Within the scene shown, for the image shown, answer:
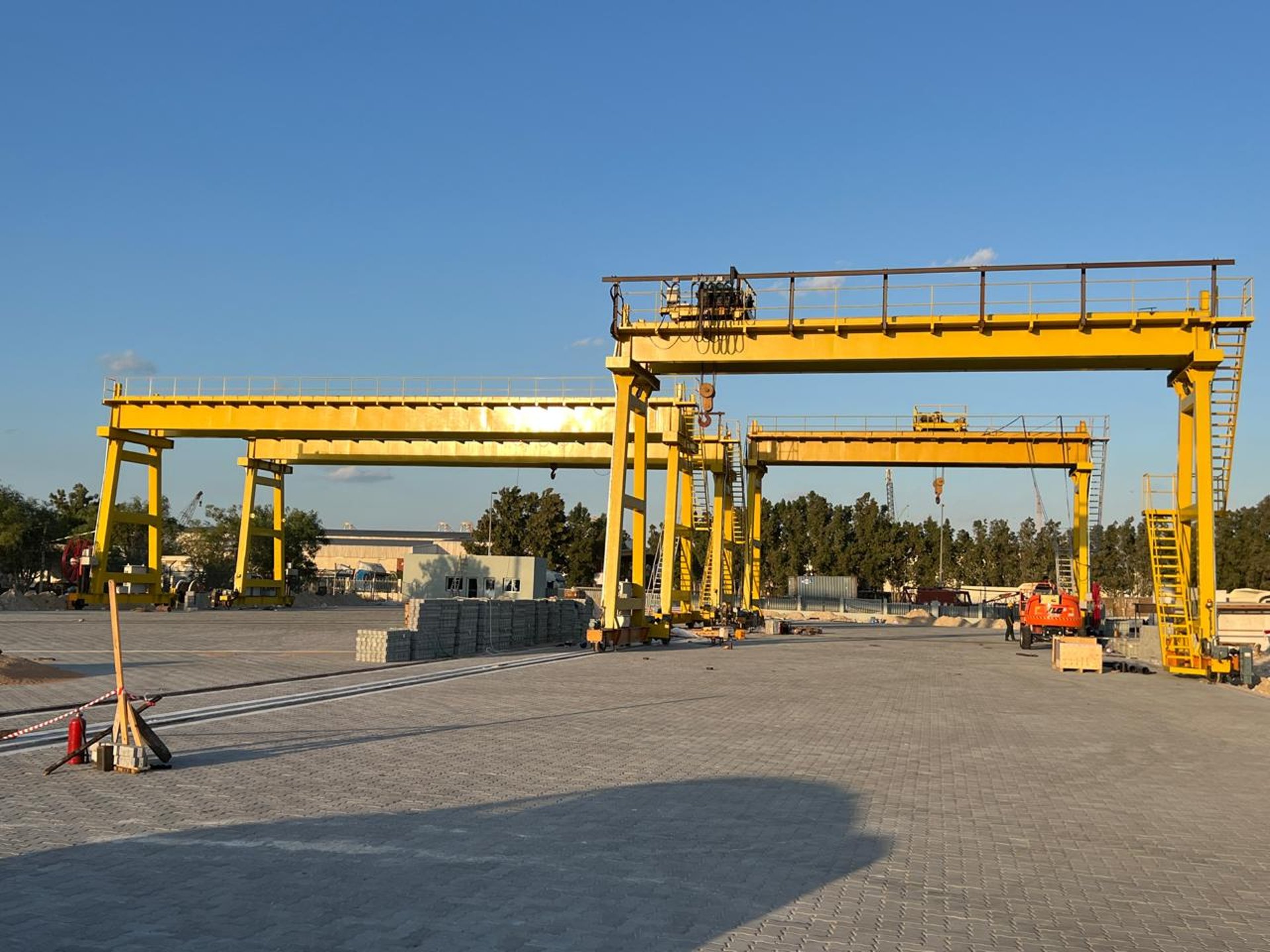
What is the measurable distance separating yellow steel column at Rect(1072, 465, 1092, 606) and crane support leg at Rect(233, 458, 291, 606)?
34.6 metres

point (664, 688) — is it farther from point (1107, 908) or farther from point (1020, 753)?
point (1107, 908)

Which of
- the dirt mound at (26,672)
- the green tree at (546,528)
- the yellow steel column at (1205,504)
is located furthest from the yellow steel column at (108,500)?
the green tree at (546,528)

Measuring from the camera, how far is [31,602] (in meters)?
45.6

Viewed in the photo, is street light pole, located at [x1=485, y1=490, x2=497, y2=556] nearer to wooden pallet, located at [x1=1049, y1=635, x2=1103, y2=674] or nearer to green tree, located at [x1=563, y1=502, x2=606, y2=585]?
green tree, located at [x1=563, y1=502, x2=606, y2=585]

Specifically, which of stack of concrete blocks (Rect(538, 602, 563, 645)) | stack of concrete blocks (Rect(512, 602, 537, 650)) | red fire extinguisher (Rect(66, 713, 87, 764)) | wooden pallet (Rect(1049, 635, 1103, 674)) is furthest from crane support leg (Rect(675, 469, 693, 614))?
red fire extinguisher (Rect(66, 713, 87, 764))

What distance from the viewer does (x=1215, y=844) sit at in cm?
768

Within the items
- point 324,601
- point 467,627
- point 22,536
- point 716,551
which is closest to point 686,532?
point 716,551

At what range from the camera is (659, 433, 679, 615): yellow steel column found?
3328 cm

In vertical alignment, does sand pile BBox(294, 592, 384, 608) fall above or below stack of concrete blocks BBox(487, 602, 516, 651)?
below

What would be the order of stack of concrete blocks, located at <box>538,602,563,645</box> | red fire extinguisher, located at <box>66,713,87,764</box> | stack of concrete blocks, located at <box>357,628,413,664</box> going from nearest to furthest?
red fire extinguisher, located at <box>66,713,87,764</box>, stack of concrete blocks, located at <box>357,628,413,664</box>, stack of concrete blocks, located at <box>538,602,563,645</box>

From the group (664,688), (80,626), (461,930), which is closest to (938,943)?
(461,930)

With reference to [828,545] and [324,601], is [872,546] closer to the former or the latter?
[828,545]

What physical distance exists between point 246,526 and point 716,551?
22.6 m

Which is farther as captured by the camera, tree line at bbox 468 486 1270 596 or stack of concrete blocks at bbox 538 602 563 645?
tree line at bbox 468 486 1270 596
